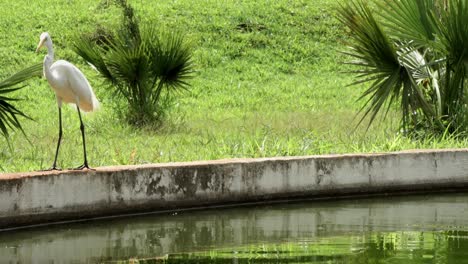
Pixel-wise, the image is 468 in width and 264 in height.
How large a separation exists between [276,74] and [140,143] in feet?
29.5

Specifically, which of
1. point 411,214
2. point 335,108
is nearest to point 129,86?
point 335,108

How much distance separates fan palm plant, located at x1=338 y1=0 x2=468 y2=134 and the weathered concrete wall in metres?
1.34

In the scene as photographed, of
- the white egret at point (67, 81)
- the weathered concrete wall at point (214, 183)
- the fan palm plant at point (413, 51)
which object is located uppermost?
the fan palm plant at point (413, 51)

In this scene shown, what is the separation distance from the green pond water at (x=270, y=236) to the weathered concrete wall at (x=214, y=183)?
0.47 feet

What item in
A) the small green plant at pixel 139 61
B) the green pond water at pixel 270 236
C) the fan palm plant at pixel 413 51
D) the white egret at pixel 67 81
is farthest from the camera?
the small green plant at pixel 139 61

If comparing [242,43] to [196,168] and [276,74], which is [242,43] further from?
[196,168]

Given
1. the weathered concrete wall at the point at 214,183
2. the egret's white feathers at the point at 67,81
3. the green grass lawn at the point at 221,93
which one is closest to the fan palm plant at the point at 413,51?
the green grass lawn at the point at 221,93

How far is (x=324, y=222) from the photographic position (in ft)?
30.2

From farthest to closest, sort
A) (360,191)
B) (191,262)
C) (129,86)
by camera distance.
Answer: (129,86)
(360,191)
(191,262)

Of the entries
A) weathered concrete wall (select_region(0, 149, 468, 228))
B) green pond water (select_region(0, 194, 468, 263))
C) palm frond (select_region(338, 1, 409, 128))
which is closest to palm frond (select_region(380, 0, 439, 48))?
palm frond (select_region(338, 1, 409, 128))

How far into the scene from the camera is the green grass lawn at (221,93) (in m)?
11.8

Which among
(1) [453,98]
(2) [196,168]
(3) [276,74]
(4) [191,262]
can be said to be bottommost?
(4) [191,262]

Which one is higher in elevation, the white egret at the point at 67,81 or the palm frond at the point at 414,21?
the palm frond at the point at 414,21

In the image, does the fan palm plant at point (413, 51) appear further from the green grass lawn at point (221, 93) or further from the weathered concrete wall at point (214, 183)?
the weathered concrete wall at point (214, 183)
